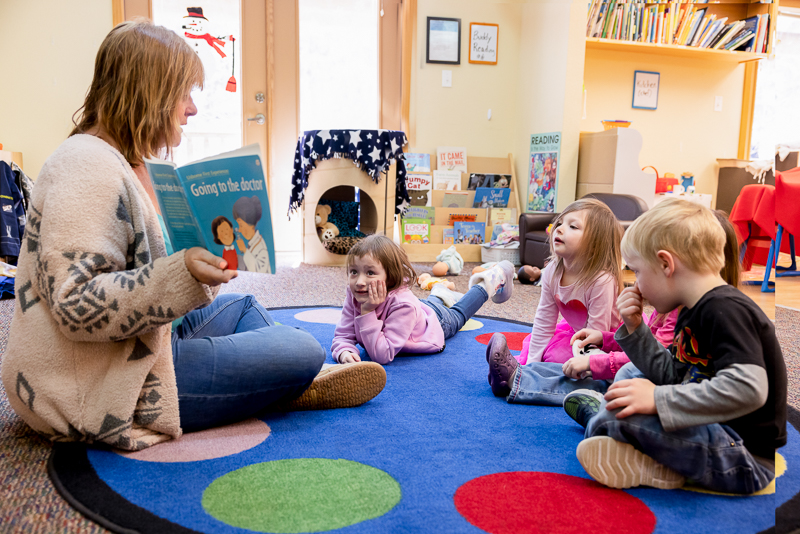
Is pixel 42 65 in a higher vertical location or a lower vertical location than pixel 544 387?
higher

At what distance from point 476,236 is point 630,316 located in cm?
299

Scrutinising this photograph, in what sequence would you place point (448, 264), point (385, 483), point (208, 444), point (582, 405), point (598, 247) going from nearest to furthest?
point (385, 483) → point (208, 444) → point (582, 405) → point (598, 247) → point (448, 264)

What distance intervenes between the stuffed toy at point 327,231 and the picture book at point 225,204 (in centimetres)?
275

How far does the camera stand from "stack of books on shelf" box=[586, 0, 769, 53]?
3.55 meters

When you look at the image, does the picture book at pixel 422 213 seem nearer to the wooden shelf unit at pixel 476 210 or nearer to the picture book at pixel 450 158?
the wooden shelf unit at pixel 476 210

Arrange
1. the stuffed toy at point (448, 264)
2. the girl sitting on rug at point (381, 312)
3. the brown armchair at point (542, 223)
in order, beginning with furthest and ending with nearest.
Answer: the stuffed toy at point (448, 264) → the brown armchair at point (542, 223) → the girl sitting on rug at point (381, 312)

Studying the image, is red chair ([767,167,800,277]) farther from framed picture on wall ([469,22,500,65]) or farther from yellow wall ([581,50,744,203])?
framed picture on wall ([469,22,500,65])

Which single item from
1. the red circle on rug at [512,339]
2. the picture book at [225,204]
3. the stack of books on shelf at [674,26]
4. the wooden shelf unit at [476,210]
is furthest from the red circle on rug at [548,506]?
the stack of books on shelf at [674,26]

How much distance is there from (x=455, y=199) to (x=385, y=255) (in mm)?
2450

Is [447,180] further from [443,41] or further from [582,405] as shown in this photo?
[582,405]

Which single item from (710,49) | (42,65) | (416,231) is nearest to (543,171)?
(416,231)

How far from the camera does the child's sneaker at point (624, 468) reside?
907 millimetres

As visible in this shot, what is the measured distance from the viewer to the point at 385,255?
5.22 ft

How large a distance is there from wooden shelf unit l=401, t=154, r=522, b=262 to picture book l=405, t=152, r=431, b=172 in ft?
0.19
